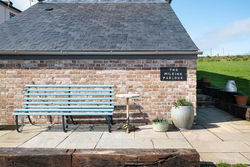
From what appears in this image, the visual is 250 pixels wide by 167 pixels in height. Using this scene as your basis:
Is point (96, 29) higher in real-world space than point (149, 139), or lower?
higher

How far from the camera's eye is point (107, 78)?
21.1 feet

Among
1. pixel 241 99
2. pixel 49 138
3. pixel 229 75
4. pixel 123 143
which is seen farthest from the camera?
pixel 229 75

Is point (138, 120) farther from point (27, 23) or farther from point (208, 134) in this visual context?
point (27, 23)

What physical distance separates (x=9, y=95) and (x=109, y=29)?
4.32 m

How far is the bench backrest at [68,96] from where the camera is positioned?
5.76 metres

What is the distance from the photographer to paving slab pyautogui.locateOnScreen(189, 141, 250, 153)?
4168 mm

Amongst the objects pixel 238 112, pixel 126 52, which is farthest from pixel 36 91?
pixel 238 112

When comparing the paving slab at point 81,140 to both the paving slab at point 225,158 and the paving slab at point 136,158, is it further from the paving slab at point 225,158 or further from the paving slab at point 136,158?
the paving slab at point 225,158

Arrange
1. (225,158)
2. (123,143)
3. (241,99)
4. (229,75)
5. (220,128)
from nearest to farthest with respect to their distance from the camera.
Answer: (225,158) < (123,143) < (220,128) < (241,99) < (229,75)

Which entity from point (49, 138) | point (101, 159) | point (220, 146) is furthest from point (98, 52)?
point (220, 146)

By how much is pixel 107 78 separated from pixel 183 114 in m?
2.66

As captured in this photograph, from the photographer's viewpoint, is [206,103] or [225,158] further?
[206,103]

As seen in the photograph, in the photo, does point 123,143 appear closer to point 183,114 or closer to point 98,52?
point 183,114

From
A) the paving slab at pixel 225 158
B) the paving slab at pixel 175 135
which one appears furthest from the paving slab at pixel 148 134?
the paving slab at pixel 225 158
